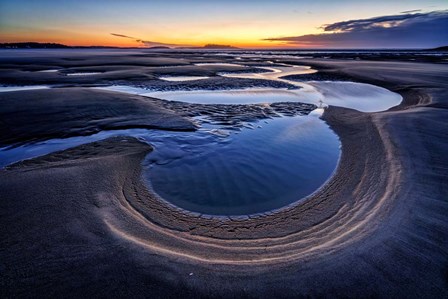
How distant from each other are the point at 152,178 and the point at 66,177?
1963 mm

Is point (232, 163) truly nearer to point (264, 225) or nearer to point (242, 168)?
point (242, 168)

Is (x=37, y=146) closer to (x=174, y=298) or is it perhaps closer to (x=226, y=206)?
(x=226, y=206)

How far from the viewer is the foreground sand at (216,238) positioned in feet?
11.1

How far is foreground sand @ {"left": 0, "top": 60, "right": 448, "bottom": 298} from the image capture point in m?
3.39

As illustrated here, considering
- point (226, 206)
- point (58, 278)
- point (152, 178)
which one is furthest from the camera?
point (152, 178)

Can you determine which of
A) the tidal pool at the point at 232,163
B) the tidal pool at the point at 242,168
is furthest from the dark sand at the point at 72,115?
the tidal pool at the point at 242,168

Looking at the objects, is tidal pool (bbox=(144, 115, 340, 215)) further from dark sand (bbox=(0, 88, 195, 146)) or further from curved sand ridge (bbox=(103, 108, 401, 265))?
dark sand (bbox=(0, 88, 195, 146))

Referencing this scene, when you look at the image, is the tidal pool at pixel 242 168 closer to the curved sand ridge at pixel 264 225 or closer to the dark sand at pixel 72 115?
the curved sand ridge at pixel 264 225

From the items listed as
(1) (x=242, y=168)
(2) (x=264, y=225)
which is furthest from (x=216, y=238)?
(1) (x=242, y=168)

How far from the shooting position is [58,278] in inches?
134

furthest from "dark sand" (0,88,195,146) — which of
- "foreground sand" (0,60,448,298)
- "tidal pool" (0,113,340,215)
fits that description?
"foreground sand" (0,60,448,298)

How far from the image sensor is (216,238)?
4.66 metres

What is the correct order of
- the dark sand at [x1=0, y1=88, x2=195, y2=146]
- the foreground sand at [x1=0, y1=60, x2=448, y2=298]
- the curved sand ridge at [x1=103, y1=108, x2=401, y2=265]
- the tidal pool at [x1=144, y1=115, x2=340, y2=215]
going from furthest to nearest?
the dark sand at [x1=0, y1=88, x2=195, y2=146]
the tidal pool at [x1=144, y1=115, x2=340, y2=215]
the curved sand ridge at [x1=103, y1=108, x2=401, y2=265]
the foreground sand at [x1=0, y1=60, x2=448, y2=298]

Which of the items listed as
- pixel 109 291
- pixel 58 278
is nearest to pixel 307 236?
pixel 109 291
